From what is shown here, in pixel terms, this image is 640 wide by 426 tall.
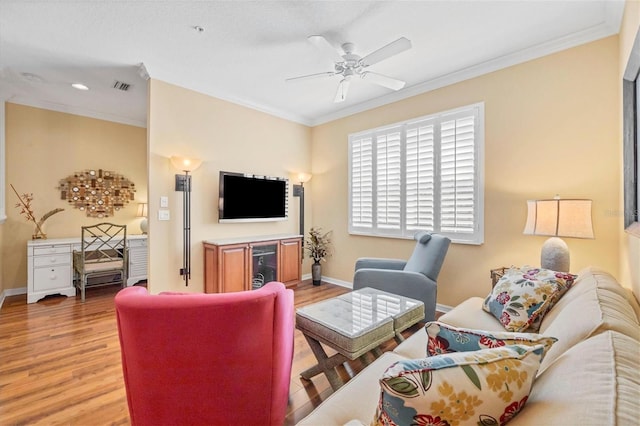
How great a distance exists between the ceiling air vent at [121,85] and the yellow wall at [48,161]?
4.52 ft

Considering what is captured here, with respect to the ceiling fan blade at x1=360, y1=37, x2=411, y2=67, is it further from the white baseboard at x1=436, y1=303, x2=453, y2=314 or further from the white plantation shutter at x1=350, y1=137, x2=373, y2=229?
the white baseboard at x1=436, y1=303, x2=453, y2=314

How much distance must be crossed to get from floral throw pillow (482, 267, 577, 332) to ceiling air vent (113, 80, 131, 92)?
4.63 m

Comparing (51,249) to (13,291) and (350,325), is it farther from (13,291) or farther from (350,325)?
(350,325)

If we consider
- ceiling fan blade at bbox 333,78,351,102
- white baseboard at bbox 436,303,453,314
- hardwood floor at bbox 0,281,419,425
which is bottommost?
hardwood floor at bbox 0,281,419,425

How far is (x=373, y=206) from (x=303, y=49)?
2.26 m

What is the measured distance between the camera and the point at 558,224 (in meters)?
2.24

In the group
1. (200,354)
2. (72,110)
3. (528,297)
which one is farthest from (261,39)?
(72,110)

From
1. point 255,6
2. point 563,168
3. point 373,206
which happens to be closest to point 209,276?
point 373,206

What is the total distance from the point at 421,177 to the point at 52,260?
5080mm

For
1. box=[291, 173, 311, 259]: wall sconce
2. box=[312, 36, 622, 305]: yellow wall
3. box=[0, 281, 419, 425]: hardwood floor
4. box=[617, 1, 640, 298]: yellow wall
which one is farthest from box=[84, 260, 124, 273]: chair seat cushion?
box=[617, 1, 640, 298]: yellow wall

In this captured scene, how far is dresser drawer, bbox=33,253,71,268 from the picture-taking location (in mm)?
3746

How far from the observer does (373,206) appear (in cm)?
417

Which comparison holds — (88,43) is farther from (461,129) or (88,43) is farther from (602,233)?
(602,233)

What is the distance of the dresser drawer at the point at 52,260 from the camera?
3.75m
